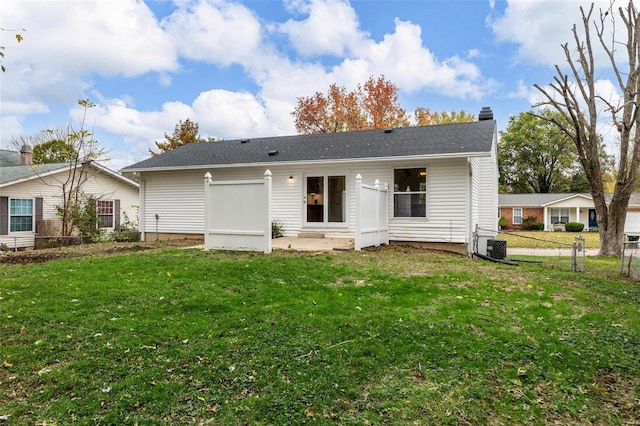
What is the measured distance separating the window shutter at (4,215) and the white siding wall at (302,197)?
17.1ft

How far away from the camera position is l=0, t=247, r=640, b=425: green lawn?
278 cm

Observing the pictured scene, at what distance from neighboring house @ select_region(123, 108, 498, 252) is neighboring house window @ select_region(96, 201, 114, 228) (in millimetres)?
4362

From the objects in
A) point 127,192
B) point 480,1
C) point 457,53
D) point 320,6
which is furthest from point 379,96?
point 127,192

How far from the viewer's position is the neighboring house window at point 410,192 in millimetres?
11242

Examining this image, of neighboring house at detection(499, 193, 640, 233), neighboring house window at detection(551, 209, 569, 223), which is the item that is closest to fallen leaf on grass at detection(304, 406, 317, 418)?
neighboring house at detection(499, 193, 640, 233)

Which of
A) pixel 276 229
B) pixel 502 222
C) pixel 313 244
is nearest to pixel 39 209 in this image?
pixel 276 229

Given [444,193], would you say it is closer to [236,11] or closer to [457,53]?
[236,11]

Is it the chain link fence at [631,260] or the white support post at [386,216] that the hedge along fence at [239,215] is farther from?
the chain link fence at [631,260]

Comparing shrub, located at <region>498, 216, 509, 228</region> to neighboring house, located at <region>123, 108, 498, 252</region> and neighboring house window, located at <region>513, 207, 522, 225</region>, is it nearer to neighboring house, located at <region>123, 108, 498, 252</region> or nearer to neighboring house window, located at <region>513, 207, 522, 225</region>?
neighboring house window, located at <region>513, 207, 522, 225</region>

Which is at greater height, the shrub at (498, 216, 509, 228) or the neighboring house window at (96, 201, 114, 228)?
the neighboring house window at (96, 201, 114, 228)

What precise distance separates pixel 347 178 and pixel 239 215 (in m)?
4.29

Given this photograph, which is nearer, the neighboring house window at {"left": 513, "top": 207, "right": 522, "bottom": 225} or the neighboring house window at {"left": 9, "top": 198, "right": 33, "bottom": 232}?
the neighboring house window at {"left": 9, "top": 198, "right": 33, "bottom": 232}

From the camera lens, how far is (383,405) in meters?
2.80

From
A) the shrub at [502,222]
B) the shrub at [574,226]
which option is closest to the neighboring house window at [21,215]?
the shrub at [502,222]
